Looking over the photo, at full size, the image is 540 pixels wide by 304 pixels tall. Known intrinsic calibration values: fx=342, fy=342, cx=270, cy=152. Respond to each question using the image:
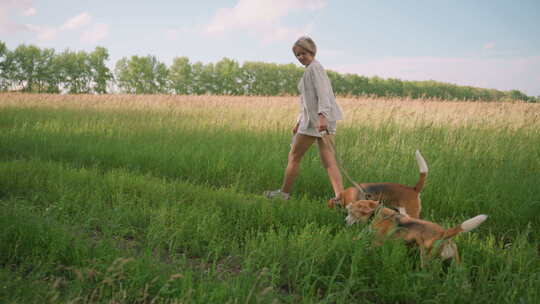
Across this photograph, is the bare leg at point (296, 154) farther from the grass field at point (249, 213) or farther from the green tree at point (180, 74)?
the green tree at point (180, 74)

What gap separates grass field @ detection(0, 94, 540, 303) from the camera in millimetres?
2504

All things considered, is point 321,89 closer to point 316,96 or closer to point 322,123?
point 316,96

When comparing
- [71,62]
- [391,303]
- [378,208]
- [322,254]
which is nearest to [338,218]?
[378,208]

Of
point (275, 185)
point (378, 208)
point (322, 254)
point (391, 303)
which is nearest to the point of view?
point (391, 303)

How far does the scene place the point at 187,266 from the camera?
2.97 meters

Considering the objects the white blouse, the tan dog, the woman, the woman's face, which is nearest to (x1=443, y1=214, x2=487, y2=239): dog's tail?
the tan dog

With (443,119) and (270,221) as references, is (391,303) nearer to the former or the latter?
(270,221)

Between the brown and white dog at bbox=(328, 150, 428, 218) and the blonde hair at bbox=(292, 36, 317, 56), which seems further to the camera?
the blonde hair at bbox=(292, 36, 317, 56)

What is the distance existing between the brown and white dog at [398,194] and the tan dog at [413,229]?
0.41 metres

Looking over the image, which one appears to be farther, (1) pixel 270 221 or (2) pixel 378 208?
(1) pixel 270 221

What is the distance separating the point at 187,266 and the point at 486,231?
3.46 metres

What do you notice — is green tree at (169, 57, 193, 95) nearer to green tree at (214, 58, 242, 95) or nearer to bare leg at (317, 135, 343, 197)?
green tree at (214, 58, 242, 95)

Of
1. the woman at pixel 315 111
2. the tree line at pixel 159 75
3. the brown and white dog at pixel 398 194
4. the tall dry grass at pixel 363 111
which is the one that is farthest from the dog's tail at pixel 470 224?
the tree line at pixel 159 75

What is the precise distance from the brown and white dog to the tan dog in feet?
1.34
